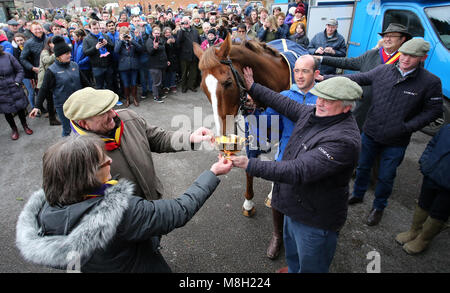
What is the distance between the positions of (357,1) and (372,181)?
490 cm

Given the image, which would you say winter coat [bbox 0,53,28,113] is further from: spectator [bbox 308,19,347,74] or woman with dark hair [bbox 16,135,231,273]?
spectator [bbox 308,19,347,74]

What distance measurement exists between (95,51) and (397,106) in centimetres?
723

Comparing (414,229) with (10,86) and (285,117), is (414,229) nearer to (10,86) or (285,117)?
(285,117)

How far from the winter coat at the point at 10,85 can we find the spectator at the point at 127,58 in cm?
249

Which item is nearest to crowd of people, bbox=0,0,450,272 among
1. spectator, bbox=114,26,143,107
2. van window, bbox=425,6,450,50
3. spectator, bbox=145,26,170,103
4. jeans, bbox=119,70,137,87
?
van window, bbox=425,6,450,50

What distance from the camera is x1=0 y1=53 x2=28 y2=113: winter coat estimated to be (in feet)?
18.6

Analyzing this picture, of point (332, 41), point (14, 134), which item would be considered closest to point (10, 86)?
point (14, 134)

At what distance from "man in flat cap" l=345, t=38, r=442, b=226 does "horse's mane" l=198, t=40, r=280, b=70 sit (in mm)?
1250

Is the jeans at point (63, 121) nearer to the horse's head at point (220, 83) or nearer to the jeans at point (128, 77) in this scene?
the jeans at point (128, 77)

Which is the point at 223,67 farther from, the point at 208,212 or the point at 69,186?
the point at 208,212

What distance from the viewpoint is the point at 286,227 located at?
95.4 inches
